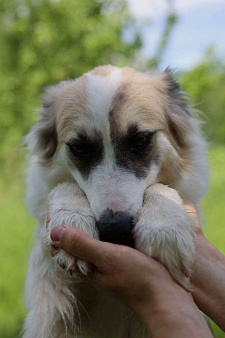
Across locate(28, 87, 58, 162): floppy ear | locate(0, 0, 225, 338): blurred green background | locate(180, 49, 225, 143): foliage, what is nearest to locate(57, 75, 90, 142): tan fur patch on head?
locate(28, 87, 58, 162): floppy ear

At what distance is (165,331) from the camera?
2.02 metres

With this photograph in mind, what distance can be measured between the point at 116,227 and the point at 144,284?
1.19 ft

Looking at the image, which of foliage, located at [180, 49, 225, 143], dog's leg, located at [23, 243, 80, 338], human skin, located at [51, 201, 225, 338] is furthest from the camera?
foliage, located at [180, 49, 225, 143]

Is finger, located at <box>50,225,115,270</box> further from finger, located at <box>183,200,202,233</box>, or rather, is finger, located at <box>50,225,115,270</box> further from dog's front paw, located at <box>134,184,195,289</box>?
finger, located at <box>183,200,202,233</box>

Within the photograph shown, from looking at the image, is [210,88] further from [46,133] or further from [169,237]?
[169,237]

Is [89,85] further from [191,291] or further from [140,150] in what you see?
[191,291]

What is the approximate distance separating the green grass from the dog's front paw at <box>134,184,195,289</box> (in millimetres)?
1212

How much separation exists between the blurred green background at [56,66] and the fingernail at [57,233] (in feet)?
13.0

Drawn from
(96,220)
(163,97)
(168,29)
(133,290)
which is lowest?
(133,290)

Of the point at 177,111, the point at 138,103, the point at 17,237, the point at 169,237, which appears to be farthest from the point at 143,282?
the point at 17,237

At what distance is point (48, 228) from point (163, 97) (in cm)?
163

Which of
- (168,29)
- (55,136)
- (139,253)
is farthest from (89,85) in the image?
(168,29)

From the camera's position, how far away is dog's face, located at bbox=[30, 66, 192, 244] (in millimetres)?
2566

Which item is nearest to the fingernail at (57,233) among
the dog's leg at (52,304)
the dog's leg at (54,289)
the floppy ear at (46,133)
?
the dog's leg at (54,289)
